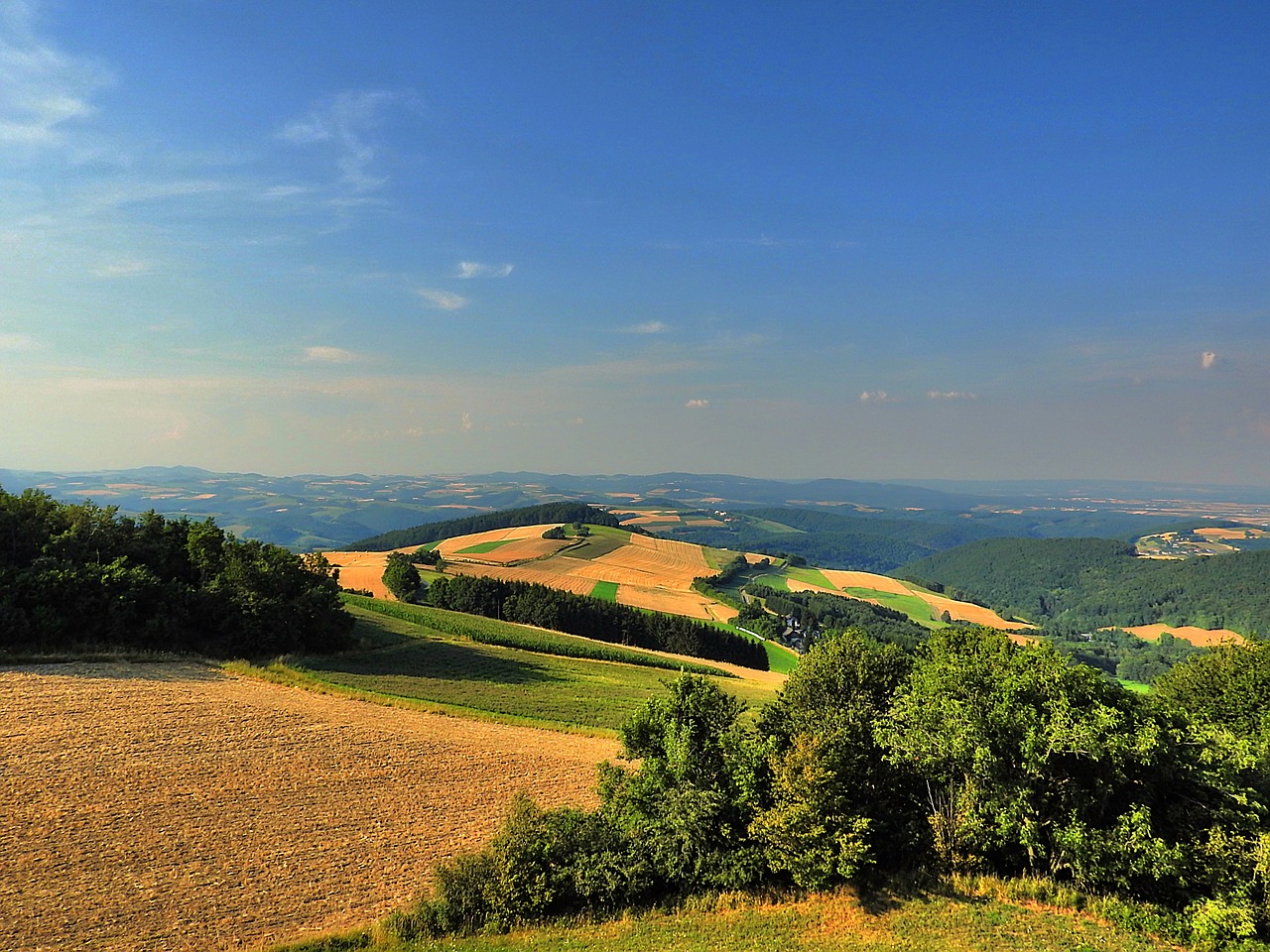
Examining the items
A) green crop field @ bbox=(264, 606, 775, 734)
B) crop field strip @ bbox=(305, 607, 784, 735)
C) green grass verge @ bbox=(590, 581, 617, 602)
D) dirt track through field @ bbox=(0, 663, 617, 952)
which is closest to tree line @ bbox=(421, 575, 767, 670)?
green grass verge @ bbox=(590, 581, 617, 602)

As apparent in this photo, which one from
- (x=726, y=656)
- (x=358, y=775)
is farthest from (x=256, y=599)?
(x=726, y=656)

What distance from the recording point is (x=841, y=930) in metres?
18.3

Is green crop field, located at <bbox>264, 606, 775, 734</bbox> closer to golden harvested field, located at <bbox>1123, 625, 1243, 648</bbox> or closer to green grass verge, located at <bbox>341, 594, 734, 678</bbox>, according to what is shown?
green grass verge, located at <bbox>341, 594, 734, 678</bbox>

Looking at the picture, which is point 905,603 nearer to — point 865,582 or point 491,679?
point 865,582

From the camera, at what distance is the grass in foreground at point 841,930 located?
17.2 metres

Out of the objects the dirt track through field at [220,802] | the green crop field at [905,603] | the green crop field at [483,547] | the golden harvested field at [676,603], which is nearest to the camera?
the dirt track through field at [220,802]

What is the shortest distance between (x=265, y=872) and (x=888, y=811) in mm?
22044

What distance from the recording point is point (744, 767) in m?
21.4

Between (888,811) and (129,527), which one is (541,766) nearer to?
(888,811)

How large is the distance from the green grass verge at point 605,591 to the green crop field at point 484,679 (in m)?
31.8

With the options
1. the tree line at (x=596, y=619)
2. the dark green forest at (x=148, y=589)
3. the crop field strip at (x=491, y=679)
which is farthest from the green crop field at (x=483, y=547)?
the dark green forest at (x=148, y=589)

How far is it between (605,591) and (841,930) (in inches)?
3463

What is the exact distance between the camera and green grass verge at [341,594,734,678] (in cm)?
6656

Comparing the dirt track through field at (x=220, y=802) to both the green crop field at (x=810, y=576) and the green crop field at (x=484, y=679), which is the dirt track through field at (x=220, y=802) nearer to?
the green crop field at (x=484, y=679)
